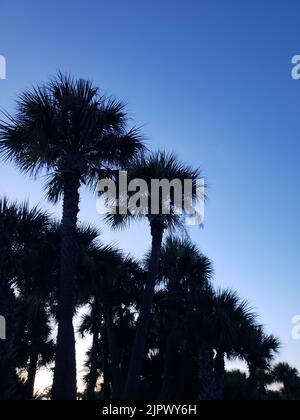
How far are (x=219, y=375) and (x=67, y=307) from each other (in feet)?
32.7

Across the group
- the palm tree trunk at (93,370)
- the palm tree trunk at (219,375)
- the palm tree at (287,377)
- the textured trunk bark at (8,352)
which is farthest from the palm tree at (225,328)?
the palm tree at (287,377)

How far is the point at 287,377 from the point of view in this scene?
126 ft

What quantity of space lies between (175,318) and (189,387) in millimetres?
3695

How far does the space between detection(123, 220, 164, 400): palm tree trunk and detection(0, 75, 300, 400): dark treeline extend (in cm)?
4

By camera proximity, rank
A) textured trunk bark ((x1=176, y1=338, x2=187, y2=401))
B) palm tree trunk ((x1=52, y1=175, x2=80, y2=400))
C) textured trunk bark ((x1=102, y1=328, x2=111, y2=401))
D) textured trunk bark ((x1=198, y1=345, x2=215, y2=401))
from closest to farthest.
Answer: palm tree trunk ((x1=52, y1=175, x2=80, y2=400)), textured trunk bark ((x1=198, y1=345, x2=215, y2=401)), textured trunk bark ((x1=176, y1=338, x2=187, y2=401)), textured trunk bark ((x1=102, y1=328, x2=111, y2=401))

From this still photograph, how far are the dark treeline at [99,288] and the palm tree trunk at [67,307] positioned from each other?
28 mm

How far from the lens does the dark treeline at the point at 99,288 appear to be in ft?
44.6

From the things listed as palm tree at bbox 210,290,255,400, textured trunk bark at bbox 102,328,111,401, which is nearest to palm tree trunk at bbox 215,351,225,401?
palm tree at bbox 210,290,255,400

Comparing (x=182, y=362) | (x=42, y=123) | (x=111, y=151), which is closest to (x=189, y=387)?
(x=182, y=362)

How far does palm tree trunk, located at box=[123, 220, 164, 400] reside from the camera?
17141 millimetres

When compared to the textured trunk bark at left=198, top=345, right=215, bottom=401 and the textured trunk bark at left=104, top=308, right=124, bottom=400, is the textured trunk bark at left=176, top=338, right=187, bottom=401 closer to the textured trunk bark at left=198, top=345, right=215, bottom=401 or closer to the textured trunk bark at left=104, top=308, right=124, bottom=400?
the textured trunk bark at left=198, top=345, right=215, bottom=401

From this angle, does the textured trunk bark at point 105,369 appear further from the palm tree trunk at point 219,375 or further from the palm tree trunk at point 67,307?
the palm tree trunk at point 67,307

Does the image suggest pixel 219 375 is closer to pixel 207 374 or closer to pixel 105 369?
pixel 207 374

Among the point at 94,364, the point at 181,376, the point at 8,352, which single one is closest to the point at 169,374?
the point at 181,376
